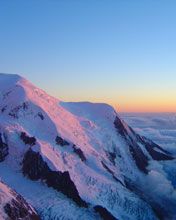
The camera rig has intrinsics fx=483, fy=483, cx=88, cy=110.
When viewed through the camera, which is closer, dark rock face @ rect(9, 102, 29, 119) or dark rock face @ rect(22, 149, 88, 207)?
dark rock face @ rect(22, 149, 88, 207)

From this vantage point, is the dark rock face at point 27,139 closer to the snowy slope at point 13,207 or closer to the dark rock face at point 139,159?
the snowy slope at point 13,207

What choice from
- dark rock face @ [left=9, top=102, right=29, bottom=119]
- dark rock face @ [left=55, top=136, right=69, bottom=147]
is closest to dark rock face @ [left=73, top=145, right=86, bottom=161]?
dark rock face @ [left=55, top=136, right=69, bottom=147]

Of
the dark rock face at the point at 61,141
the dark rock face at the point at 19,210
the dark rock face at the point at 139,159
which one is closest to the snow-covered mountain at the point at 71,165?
the dark rock face at the point at 61,141

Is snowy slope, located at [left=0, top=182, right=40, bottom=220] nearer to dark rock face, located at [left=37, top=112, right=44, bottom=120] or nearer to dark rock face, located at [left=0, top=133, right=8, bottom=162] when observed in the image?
dark rock face, located at [left=0, top=133, right=8, bottom=162]

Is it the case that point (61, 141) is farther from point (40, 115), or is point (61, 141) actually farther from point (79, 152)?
point (40, 115)

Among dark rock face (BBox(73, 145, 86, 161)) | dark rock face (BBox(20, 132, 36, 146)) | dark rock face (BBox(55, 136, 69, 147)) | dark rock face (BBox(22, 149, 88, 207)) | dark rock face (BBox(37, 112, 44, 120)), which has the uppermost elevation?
dark rock face (BBox(37, 112, 44, 120))

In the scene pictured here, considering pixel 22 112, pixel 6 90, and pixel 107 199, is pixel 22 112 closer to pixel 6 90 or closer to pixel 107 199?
pixel 6 90

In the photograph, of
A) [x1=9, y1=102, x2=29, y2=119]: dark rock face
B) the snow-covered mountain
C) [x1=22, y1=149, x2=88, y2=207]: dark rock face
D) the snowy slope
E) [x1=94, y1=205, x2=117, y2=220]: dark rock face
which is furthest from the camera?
[x1=9, y1=102, x2=29, y2=119]: dark rock face
